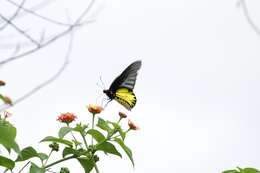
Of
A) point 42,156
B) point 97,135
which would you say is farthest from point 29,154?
point 97,135

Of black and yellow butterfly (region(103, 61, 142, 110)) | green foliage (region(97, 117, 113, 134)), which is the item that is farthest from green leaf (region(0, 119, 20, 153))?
black and yellow butterfly (region(103, 61, 142, 110))

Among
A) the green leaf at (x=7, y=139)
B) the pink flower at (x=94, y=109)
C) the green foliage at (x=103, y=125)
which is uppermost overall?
the pink flower at (x=94, y=109)

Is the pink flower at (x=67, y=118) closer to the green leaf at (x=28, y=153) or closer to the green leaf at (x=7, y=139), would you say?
the green leaf at (x=28, y=153)

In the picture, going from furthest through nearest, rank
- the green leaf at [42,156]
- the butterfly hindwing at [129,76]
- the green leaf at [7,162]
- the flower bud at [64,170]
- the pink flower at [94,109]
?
the butterfly hindwing at [129,76] < the pink flower at [94,109] < the green leaf at [42,156] < the flower bud at [64,170] < the green leaf at [7,162]

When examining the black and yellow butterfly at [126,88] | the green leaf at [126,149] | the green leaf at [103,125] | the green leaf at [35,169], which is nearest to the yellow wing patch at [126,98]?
the black and yellow butterfly at [126,88]

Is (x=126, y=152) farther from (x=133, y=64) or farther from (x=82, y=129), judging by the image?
(x=133, y=64)

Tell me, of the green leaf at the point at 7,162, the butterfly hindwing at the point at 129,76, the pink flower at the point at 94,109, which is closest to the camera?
the green leaf at the point at 7,162

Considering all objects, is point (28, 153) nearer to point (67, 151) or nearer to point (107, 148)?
point (67, 151)

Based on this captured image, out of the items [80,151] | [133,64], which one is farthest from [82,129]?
[133,64]
